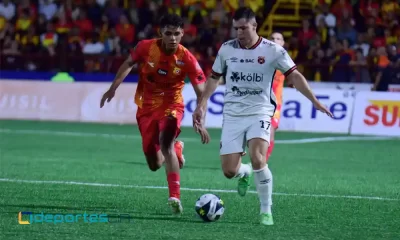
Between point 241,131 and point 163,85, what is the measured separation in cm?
127

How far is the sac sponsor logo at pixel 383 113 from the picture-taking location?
2050 centimetres

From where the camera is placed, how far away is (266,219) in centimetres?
886

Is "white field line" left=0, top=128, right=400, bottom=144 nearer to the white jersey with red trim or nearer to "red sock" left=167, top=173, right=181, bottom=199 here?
"red sock" left=167, top=173, right=181, bottom=199

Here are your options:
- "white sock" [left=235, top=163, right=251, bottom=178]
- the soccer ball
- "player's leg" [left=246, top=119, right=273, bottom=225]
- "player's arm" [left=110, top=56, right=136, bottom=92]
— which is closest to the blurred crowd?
"white sock" [left=235, top=163, right=251, bottom=178]

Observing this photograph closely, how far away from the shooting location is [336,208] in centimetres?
1017

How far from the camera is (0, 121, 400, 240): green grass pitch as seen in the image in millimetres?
8414

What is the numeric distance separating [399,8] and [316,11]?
231cm

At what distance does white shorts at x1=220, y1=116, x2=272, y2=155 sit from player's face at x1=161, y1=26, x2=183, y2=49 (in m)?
1.00

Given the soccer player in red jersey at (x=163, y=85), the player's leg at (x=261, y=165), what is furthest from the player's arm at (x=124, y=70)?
the player's leg at (x=261, y=165)

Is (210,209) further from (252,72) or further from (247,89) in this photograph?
(252,72)

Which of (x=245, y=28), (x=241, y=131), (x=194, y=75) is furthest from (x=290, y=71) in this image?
(x=194, y=75)

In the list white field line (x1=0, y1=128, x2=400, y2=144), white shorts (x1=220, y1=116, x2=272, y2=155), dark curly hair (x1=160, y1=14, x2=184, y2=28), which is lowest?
white field line (x1=0, y1=128, x2=400, y2=144)

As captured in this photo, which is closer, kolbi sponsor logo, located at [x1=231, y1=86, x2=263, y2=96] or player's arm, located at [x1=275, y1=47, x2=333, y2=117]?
player's arm, located at [x1=275, y1=47, x2=333, y2=117]

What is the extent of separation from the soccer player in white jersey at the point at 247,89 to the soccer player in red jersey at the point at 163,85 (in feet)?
1.83
